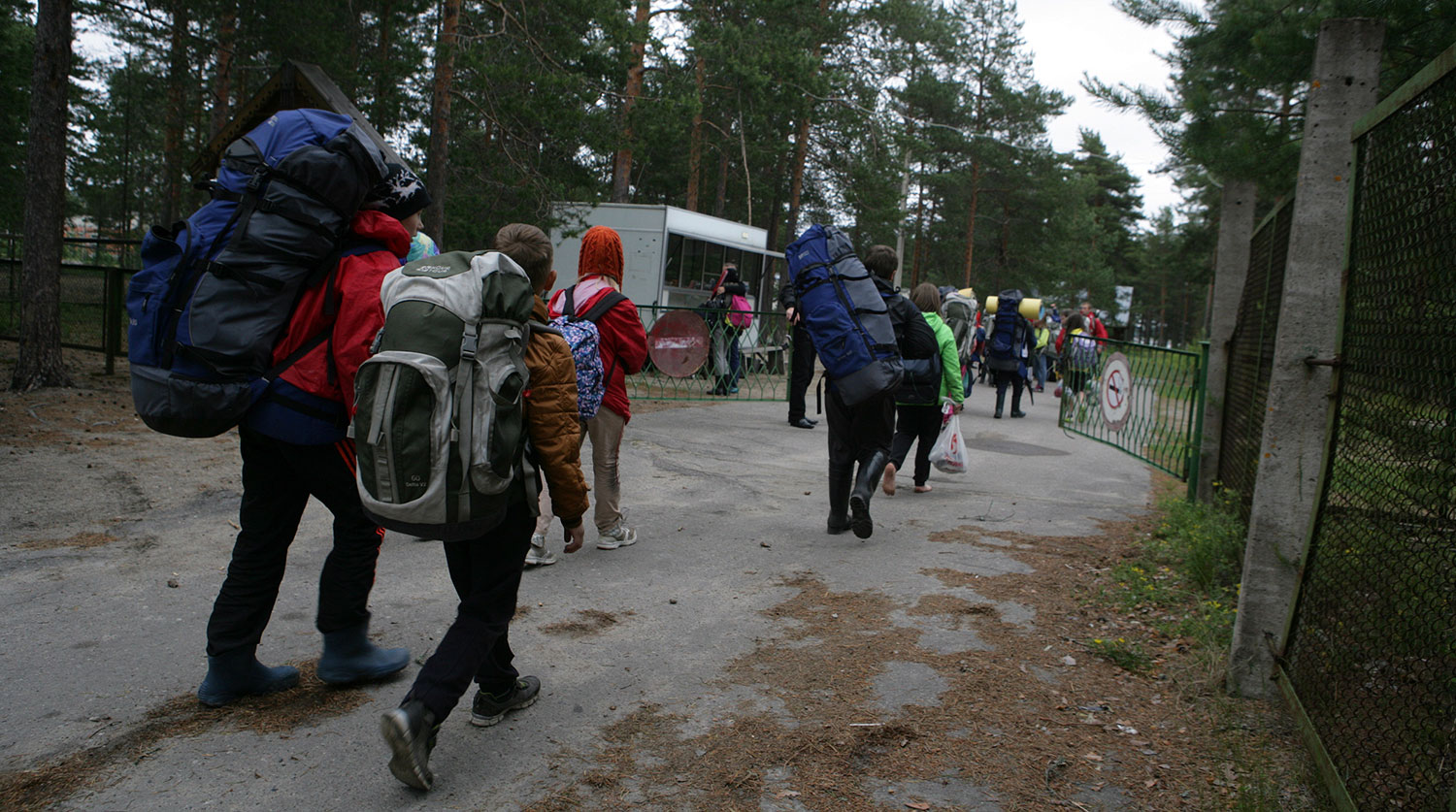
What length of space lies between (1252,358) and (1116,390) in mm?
2959

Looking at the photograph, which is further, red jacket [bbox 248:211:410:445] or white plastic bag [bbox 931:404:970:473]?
white plastic bag [bbox 931:404:970:473]

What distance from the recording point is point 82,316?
12883 mm

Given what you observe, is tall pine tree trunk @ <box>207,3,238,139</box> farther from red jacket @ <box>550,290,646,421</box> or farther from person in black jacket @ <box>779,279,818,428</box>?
red jacket @ <box>550,290,646,421</box>

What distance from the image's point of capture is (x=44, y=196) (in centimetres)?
1018

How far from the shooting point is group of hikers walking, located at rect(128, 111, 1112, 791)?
2.74 meters

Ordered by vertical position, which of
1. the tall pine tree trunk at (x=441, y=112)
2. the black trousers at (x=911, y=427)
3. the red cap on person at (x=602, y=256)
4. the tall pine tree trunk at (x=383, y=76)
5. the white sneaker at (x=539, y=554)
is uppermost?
the tall pine tree trunk at (x=383, y=76)

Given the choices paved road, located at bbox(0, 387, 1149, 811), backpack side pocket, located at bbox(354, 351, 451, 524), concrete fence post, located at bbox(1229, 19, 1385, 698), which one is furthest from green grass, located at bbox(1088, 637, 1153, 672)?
backpack side pocket, located at bbox(354, 351, 451, 524)

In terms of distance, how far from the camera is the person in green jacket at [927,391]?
7148mm

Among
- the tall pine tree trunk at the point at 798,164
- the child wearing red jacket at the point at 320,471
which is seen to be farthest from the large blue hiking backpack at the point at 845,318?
the tall pine tree trunk at the point at 798,164

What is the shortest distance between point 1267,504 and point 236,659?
3.89 m

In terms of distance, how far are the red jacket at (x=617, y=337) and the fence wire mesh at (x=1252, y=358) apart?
321 centimetres

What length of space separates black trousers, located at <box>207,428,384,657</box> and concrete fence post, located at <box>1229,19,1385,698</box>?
335 cm

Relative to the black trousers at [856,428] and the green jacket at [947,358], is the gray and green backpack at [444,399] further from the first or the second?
the green jacket at [947,358]

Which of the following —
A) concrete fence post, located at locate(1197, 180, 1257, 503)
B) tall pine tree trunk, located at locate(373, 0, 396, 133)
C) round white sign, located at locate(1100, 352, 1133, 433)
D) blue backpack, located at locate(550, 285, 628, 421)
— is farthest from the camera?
tall pine tree trunk, located at locate(373, 0, 396, 133)
